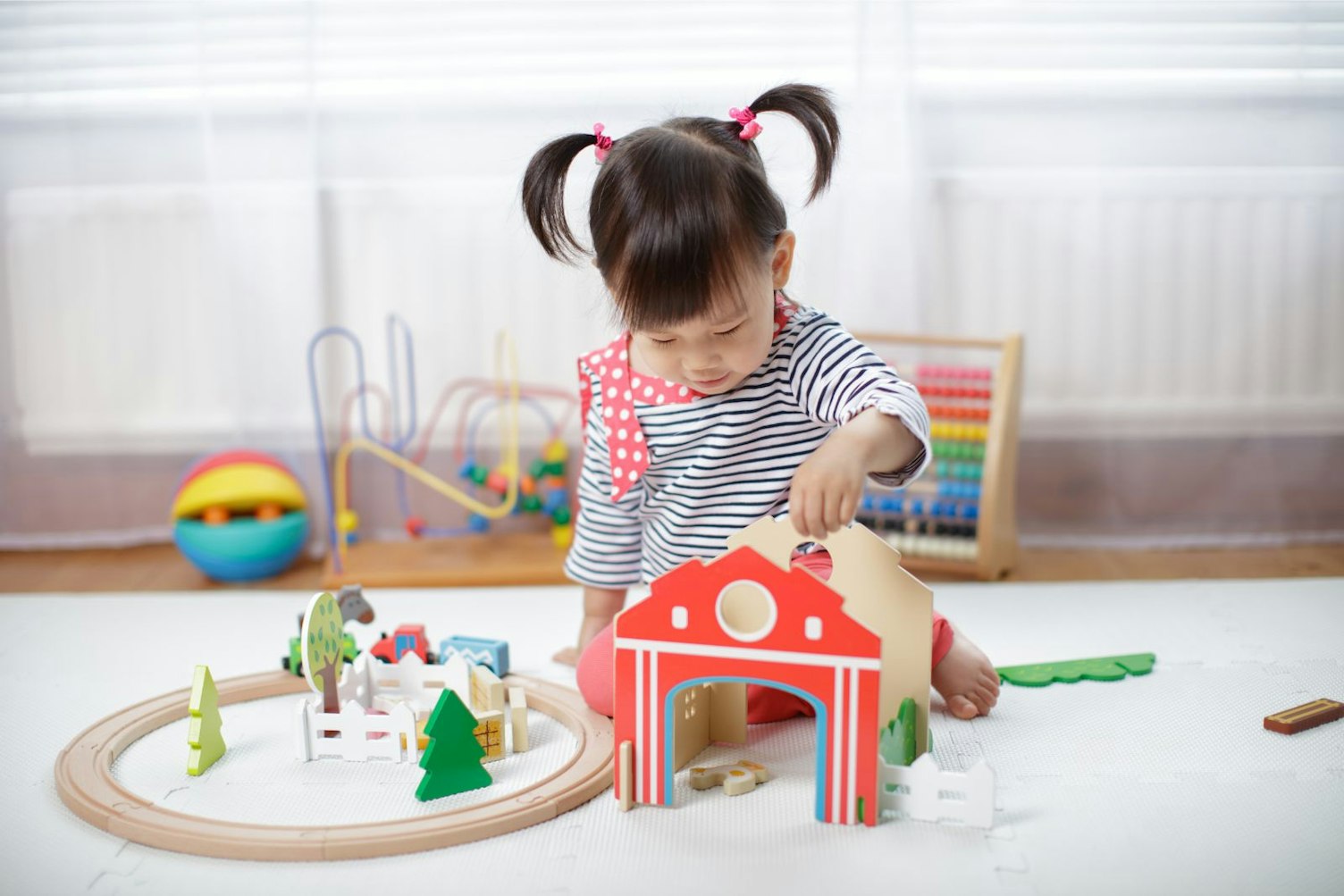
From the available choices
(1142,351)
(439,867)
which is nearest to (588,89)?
(1142,351)

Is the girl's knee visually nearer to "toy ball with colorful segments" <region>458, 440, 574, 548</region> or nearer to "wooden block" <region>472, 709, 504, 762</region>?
"wooden block" <region>472, 709, 504, 762</region>

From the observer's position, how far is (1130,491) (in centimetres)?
183

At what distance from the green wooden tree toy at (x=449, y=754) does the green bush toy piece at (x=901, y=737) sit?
30cm

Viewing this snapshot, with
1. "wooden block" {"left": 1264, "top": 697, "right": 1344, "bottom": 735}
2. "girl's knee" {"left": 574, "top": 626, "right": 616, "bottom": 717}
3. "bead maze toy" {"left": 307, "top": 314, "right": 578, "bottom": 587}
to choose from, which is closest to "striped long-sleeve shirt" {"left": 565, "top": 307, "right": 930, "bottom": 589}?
"girl's knee" {"left": 574, "top": 626, "right": 616, "bottom": 717}

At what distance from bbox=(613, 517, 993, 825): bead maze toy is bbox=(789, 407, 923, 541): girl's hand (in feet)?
0.12

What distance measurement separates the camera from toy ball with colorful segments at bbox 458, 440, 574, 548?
1.80m

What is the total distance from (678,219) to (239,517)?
104cm

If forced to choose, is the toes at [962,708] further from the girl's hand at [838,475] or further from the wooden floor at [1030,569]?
the wooden floor at [1030,569]

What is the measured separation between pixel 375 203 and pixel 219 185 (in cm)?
22

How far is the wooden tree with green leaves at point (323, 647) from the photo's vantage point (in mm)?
994

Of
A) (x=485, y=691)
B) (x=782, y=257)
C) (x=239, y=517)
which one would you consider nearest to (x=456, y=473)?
(x=239, y=517)

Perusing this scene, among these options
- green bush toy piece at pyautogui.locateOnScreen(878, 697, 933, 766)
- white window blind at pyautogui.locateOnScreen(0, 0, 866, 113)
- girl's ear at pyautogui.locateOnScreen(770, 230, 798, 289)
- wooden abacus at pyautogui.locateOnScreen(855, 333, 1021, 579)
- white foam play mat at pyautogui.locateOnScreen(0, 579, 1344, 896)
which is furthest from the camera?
white window blind at pyautogui.locateOnScreen(0, 0, 866, 113)

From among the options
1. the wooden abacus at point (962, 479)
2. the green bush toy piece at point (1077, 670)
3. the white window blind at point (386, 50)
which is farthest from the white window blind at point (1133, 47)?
the green bush toy piece at point (1077, 670)

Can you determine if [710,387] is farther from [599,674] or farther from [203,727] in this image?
[203,727]
